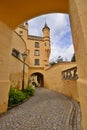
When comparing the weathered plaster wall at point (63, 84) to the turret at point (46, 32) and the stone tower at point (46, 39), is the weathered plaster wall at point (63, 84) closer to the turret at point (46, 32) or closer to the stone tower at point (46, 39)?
the stone tower at point (46, 39)

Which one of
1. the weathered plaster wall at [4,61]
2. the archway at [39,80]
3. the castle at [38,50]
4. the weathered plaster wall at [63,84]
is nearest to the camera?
the weathered plaster wall at [4,61]

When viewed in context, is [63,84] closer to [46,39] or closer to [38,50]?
[38,50]

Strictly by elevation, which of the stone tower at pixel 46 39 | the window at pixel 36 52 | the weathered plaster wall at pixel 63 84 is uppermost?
the stone tower at pixel 46 39

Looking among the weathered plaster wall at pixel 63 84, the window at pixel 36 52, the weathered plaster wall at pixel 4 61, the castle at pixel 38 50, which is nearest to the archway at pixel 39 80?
the castle at pixel 38 50

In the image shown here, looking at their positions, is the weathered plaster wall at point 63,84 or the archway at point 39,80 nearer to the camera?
the weathered plaster wall at point 63,84

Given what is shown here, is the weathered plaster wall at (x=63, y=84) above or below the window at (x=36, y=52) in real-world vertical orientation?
below

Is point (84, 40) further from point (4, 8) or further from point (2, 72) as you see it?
point (2, 72)

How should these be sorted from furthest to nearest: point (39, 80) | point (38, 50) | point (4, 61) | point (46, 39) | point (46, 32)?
point (39, 80) < point (46, 32) < point (38, 50) < point (46, 39) < point (4, 61)

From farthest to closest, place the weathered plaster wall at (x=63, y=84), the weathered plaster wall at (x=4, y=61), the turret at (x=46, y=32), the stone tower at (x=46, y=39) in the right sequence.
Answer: the turret at (x=46, y=32)
the stone tower at (x=46, y=39)
the weathered plaster wall at (x=63, y=84)
the weathered plaster wall at (x=4, y=61)

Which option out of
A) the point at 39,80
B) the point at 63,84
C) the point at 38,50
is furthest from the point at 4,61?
the point at 39,80

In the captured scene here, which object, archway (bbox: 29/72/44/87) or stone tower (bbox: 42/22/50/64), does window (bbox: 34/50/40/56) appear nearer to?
stone tower (bbox: 42/22/50/64)

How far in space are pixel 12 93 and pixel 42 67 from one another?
18102mm

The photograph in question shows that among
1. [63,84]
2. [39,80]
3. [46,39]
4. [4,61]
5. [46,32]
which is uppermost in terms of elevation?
[46,32]

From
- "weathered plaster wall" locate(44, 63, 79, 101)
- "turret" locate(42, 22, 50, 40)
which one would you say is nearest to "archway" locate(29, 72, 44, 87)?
"turret" locate(42, 22, 50, 40)
